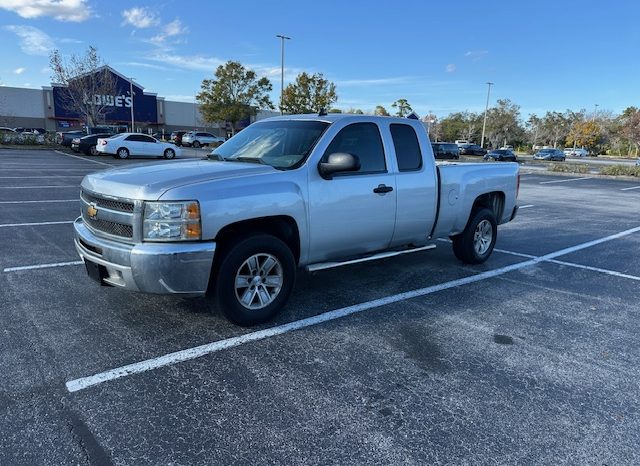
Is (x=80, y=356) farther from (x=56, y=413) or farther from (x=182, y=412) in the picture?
(x=182, y=412)

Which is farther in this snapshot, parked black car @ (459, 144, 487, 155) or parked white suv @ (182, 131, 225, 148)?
parked black car @ (459, 144, 487, 155)

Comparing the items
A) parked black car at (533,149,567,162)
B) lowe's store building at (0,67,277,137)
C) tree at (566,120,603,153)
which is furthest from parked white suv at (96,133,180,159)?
tree at (566,120,603,153)

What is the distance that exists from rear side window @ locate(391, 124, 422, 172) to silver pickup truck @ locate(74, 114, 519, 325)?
16 millimetres

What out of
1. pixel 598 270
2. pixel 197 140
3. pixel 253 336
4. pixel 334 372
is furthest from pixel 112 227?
pixel 197 140

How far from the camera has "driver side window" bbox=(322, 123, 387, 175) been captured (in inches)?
191

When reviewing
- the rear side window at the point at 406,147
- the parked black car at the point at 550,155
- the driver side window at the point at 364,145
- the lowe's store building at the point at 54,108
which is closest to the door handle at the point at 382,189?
the driver side window at the point at 364,145

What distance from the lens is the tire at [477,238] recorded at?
21.2ft

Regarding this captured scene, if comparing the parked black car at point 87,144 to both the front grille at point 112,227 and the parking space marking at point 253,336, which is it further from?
the parking space marking at point 253,336

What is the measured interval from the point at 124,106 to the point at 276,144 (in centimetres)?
6106

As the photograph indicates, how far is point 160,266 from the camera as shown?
3.68 metres

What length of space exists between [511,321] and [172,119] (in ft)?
231

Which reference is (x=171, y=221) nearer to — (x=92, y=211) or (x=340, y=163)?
(x=92, y=211)

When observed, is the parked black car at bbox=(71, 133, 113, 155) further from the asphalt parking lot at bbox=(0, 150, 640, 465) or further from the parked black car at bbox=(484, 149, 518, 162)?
the parked black car at bbox=(484, 149, 518, 162)

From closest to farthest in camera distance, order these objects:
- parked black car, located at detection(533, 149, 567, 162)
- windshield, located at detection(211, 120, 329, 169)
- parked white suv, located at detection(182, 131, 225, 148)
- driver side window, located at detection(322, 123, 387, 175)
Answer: windshield, located at detection(211, 120, 329, 169) < driver side window, located at detection(322, 123, 387, 175) < parked white suv, located at detection(182, 131, 225, 148) < parked black car, located at detection(533, 149, 567, 162)
